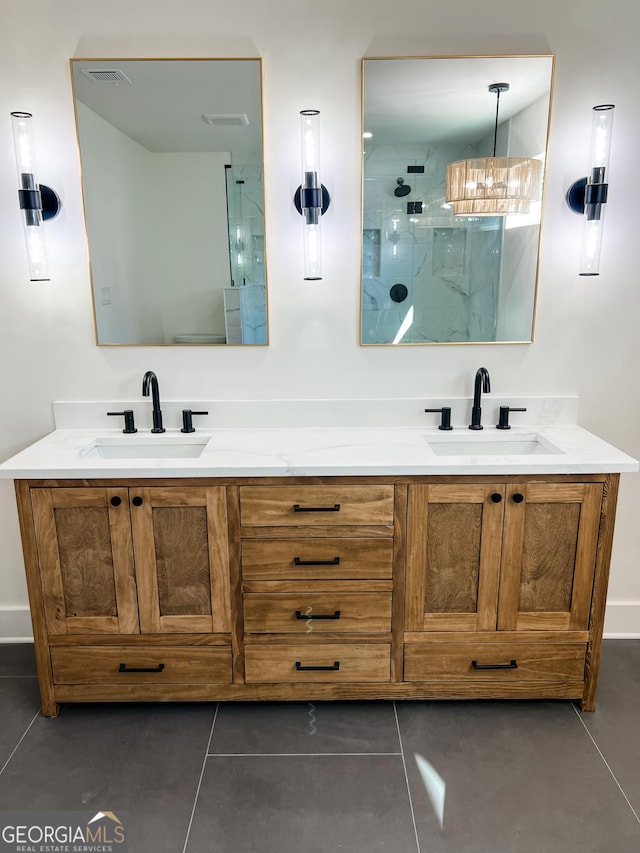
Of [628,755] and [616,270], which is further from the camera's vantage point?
[616,270]

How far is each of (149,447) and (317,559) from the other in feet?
2.67

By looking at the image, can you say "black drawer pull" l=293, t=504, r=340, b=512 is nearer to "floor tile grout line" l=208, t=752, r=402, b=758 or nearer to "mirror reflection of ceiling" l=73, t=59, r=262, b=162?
"floor tile grout line" l=208, t=752, r=402, b=758

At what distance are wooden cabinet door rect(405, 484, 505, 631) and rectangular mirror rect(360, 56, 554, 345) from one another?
2.28 feet

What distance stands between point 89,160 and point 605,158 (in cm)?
186

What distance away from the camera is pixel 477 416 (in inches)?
95.1

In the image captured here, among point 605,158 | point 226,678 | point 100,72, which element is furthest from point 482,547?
point 100,72

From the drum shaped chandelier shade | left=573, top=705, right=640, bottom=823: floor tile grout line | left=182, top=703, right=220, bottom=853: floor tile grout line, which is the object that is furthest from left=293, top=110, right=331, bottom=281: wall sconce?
left=573, top=705, right=640, bottom=823: floor tile grout line

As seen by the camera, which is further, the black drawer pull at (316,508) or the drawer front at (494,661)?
the drawer front at (494,661)

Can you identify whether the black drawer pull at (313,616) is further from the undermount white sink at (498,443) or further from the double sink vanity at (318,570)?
the undermount white sink at (498,443)

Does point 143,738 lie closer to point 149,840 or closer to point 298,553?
point 149,840

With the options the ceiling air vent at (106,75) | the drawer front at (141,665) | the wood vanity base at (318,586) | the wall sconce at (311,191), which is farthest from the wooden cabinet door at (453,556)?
the ceiling air vent at (106,75)

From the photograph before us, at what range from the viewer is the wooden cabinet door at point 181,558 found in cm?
204

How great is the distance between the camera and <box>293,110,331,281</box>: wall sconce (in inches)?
87.5

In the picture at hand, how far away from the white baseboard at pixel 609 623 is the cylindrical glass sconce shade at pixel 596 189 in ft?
4.65
